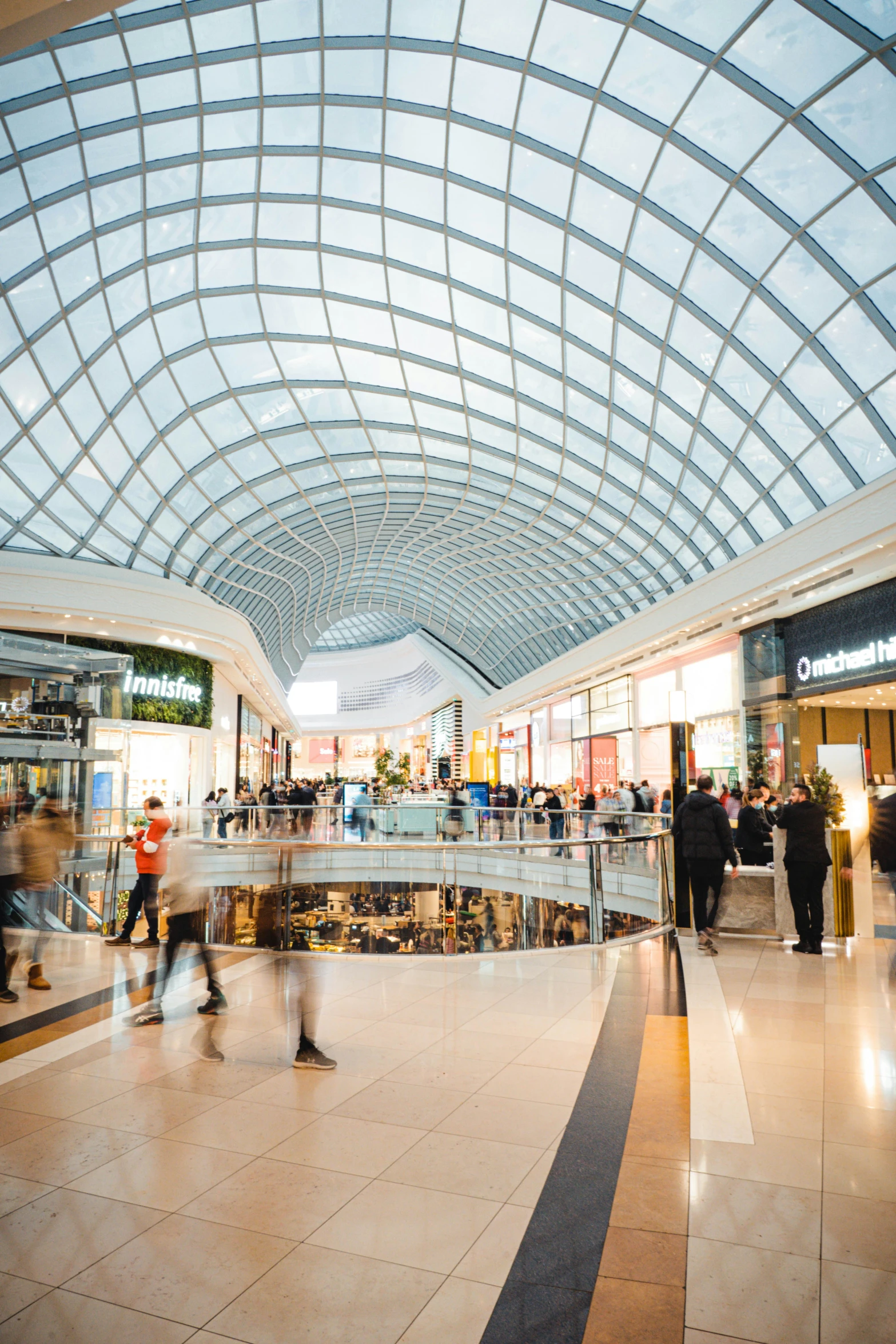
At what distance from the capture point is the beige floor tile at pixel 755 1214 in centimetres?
317

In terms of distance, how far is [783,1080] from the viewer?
4.89m

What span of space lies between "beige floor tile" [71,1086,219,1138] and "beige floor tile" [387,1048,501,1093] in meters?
1.12

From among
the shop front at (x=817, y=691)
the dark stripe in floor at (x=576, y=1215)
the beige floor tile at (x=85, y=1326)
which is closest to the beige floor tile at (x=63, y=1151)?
the beige floor tile at (x=85, y=1326)

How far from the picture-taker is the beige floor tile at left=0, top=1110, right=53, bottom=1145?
4164 millimetres

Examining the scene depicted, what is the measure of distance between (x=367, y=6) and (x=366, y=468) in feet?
60.3

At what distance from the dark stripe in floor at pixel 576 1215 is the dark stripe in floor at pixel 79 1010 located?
3.13 m

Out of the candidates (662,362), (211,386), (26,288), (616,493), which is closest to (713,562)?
(616,493)

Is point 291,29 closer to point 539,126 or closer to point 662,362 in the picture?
point 539,126

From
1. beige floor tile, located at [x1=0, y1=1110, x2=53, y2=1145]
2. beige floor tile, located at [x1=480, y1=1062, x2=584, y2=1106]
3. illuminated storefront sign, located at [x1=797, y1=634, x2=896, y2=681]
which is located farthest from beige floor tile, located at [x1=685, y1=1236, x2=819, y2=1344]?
illuminated storefront sign, located at [x1=797, y1=634, x2=896, y2=681]

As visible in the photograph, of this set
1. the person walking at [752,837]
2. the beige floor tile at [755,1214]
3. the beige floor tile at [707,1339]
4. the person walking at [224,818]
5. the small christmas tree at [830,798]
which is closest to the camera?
the beige floor tile at [707,1339]

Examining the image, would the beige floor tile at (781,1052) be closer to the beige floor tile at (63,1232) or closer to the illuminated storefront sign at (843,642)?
the beige floor tile at (63,1232)

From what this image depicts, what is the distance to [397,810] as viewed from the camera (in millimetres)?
18969

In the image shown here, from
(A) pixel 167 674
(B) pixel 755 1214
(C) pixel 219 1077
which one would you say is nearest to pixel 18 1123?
(C) pixel 219 1077

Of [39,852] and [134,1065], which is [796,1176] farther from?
[39,852]
